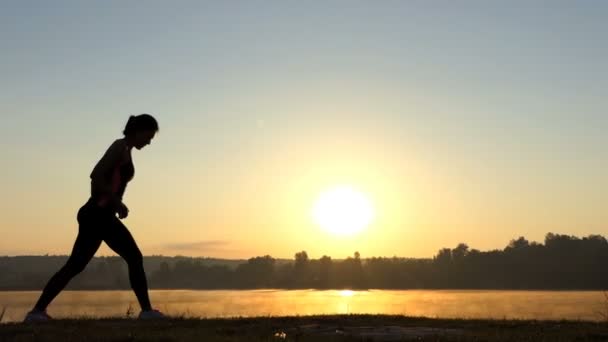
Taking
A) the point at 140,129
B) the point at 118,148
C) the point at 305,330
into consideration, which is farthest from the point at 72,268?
the point at 305,330

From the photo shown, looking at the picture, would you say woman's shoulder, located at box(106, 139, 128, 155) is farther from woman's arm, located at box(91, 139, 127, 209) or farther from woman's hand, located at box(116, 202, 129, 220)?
woman's hand, located at box(116, 202, 129, 220)

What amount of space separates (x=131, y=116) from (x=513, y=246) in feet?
518

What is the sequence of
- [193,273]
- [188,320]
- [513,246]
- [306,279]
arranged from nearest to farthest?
[188,320], [513,246], [306,279], [193,273]

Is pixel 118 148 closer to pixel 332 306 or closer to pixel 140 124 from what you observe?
A: pixel 140 124

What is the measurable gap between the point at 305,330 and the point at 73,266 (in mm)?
2803

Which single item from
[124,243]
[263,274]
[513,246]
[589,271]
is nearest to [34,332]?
[124,243]

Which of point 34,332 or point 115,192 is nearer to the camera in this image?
point 34,332

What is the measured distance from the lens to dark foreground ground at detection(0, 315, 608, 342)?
6.98 m

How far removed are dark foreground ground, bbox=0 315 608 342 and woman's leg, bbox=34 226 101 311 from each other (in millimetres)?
309

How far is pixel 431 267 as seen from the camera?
168 meters

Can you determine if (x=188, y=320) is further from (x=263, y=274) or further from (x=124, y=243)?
(x=263, y=274)

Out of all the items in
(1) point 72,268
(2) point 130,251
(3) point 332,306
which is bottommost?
(1) point 72,268

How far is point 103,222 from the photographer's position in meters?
8.66

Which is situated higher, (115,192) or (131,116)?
(131,116)
